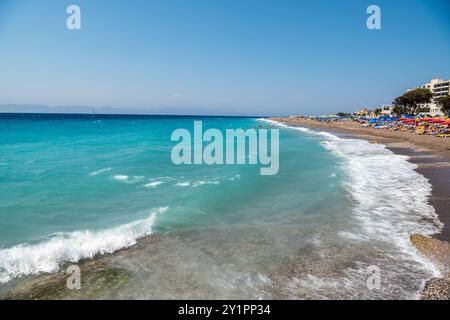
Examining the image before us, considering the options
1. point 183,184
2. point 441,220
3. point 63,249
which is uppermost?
point 183,184

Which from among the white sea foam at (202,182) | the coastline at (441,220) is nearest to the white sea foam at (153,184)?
the white sea foam at (202,182)

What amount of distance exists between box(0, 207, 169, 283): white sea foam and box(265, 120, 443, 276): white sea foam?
345 inches

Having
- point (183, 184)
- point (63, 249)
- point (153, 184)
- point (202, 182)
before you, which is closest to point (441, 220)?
point (202, 182)

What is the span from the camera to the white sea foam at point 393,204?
1136 centimetres

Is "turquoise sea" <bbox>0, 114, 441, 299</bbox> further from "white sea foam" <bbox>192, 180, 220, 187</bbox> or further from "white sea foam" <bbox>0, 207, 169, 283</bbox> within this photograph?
"white sea foam" <bbox>192, 180, 220, 187</bbox>

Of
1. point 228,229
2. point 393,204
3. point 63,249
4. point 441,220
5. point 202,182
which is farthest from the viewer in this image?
point 202,182

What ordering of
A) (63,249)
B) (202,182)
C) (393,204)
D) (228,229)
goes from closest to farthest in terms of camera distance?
1. (63,249)
2. (228,229)
3. (393,204)
4. (202,182)

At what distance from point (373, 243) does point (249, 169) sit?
53.4ft

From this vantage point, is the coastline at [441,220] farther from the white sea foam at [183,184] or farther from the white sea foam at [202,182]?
the white sea foam at [183,184]

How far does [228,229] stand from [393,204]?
9.32 meters

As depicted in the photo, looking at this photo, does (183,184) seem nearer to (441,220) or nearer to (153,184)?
(153,184)

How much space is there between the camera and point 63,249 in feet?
33.7

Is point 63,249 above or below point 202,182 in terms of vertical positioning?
below
